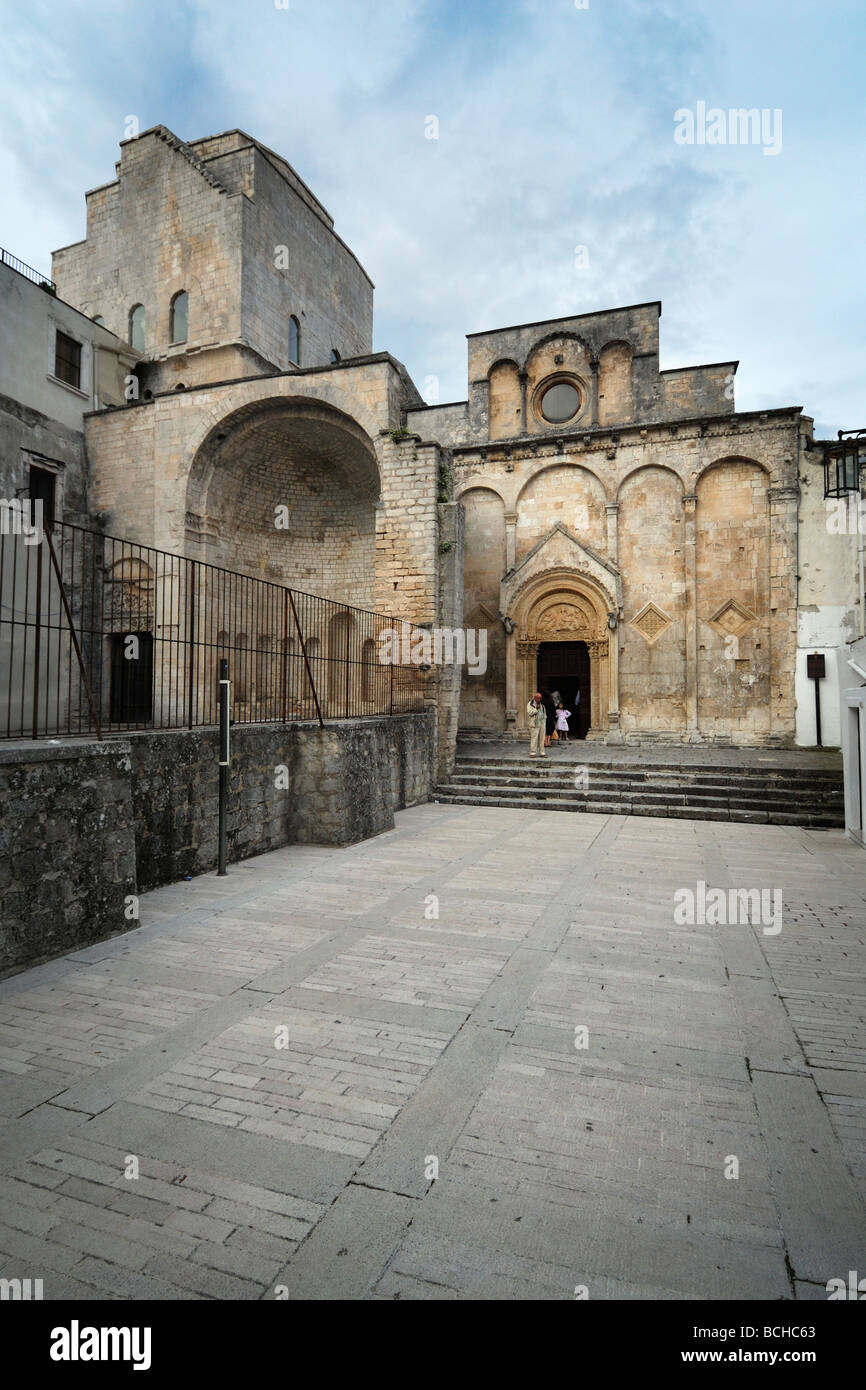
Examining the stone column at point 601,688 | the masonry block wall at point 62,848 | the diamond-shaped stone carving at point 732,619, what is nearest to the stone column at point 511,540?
the stone column at point 601,688

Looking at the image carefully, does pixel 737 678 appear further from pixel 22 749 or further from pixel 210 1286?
pixel 210 1286

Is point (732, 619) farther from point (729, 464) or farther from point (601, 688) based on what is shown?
point (729, 464)

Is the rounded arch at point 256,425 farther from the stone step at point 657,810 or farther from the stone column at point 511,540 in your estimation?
the stone step at point 657,810

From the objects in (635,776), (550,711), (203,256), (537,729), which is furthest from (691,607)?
(203,256)

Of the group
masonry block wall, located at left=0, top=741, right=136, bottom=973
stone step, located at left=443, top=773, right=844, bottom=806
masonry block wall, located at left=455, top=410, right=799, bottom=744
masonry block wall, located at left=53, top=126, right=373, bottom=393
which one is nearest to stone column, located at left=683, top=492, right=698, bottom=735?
masonry block wall, located at left=455, top=410, right=799, bottom=744

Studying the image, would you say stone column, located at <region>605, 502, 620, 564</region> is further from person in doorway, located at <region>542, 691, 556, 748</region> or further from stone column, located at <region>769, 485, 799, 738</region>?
person in doorway, located at <region>542, 691, 556, 748</region>

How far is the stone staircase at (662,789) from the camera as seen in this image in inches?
425

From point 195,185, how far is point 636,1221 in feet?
83.5

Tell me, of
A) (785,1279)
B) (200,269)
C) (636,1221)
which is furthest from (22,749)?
(200,269)

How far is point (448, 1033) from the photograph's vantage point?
12.0ft

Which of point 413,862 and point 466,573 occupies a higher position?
point 466,573

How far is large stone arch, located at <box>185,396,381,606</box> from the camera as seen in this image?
1594 cm

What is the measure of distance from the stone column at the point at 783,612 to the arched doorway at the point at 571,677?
4.52m

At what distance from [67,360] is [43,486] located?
3.51 metres
